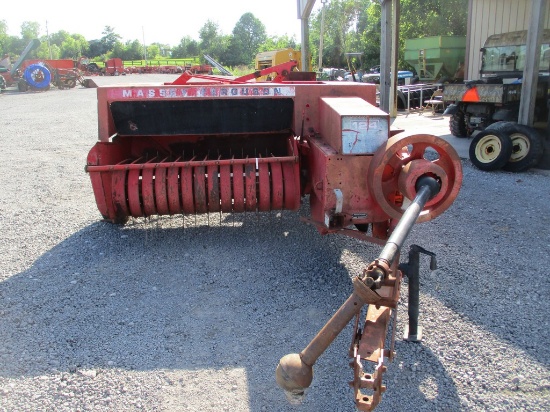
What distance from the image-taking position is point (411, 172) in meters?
2.91

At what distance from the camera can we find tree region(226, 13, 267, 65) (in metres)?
64.6

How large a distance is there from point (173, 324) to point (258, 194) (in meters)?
1.41

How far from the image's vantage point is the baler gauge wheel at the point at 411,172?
292cm

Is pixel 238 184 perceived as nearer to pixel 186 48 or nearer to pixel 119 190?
pixel 119 190

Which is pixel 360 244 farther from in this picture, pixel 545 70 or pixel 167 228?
pixel 545 70

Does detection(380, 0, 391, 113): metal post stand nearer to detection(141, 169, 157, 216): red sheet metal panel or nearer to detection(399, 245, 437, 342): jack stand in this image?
detection(141, 169, 157, 216): red sheet metal panel

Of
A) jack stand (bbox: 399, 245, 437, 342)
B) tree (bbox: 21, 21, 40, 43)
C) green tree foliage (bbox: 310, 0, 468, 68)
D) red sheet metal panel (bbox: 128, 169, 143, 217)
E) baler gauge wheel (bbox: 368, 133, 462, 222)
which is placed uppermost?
tree (bbox: 21, 21, 40, 43)

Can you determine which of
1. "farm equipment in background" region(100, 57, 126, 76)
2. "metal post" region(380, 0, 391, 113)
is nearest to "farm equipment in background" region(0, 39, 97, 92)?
"farm equipment in background" region(100, 57, 126, 76)

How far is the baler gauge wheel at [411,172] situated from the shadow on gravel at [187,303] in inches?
30.8

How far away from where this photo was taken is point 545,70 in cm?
958

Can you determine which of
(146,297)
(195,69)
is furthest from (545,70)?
(195,69)

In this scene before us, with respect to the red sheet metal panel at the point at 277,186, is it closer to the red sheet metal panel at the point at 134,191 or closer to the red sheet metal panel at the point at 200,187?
the red sheet metal panel at the point at 200,187

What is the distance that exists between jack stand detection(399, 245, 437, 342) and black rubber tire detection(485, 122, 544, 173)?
5091mm

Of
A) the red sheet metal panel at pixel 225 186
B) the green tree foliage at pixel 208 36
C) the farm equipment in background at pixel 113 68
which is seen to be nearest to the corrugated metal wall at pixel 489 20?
the red sheet metal panel at pixel 225 186
